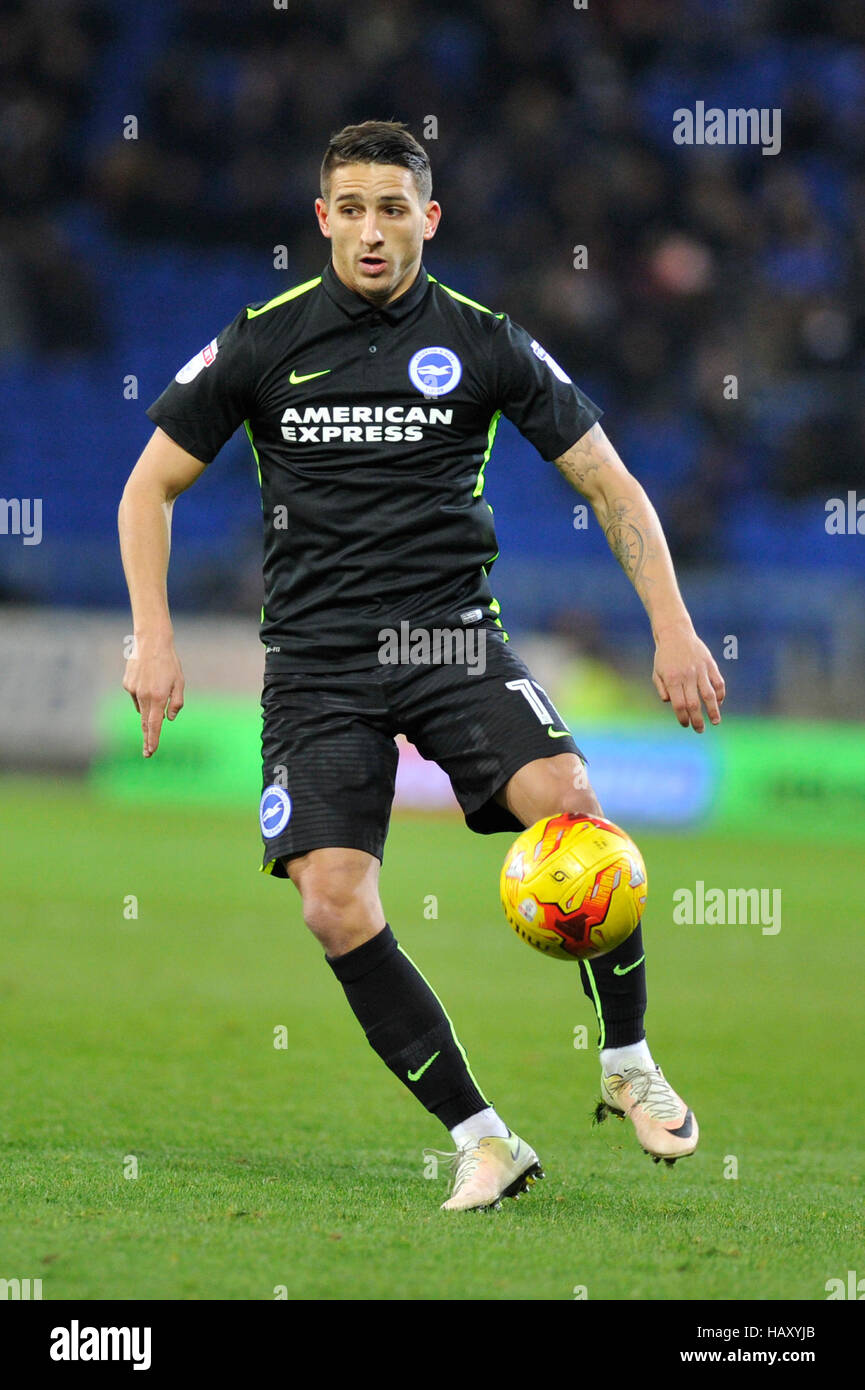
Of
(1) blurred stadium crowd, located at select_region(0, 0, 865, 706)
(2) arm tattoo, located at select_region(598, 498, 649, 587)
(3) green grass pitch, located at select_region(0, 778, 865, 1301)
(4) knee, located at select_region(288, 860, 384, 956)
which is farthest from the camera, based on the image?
(1) blurred stadium crowd, located at select_region(0, 0, 865, 706)

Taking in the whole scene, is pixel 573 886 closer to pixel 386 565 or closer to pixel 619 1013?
pixel 619 1013

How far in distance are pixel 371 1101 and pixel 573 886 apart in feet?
6.09

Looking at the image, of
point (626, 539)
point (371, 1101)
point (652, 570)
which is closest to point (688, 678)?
point (652, 570)

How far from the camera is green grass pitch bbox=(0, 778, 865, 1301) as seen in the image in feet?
11.7

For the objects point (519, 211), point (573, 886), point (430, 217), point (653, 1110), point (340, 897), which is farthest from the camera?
point (519, 211)

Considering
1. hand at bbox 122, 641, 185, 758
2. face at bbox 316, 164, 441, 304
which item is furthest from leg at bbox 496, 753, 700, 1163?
face at bbox 316, 164, 441, 304

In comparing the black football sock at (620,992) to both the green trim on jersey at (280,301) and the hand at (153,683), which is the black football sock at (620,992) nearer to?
the hand at (153,683)

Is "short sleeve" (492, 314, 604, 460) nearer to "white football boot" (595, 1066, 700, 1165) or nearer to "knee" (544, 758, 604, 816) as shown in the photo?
"knee" (544, 758, 604, 816)

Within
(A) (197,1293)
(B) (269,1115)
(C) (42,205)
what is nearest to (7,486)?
(C) (42,205)

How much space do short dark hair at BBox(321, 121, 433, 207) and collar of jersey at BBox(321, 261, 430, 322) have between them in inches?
8.5

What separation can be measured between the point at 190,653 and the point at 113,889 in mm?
5907

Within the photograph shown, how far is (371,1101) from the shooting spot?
5.78 metres

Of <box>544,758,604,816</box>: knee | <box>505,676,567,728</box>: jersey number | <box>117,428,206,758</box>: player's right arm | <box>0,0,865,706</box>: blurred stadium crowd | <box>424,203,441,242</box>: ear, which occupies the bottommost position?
<box>544,758,604,816</box>: knee

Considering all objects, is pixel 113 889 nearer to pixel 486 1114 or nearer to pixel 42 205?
pixel 486 1114
